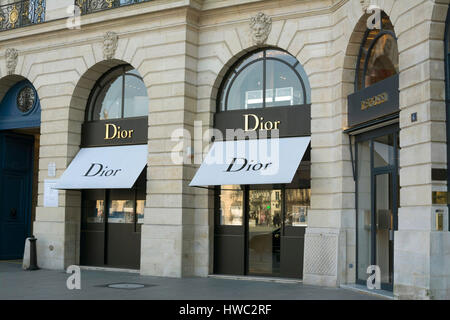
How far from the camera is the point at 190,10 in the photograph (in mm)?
16594

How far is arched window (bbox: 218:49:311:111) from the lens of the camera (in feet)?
52.3

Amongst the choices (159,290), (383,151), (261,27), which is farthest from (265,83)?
(159,290)

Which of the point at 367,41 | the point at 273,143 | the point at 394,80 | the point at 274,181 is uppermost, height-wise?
the point at 367,41

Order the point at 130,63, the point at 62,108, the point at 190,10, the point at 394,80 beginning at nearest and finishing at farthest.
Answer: the point at 394,80, the point at 190,10, the point at 130,63, the point at 62,108

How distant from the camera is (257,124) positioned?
16.2 meters

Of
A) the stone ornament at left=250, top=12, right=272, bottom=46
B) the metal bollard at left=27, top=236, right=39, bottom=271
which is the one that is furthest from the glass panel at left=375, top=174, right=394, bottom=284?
the metal bollard at left=27, top=236, right=39, bottom=271

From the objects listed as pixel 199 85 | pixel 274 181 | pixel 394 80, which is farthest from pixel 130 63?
pixel 394 80

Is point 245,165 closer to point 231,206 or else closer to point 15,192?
point 231,206

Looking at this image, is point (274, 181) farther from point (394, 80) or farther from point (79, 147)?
point (79, 147)

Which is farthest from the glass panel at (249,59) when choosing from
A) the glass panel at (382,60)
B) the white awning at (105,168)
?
the white awning at (105,168)

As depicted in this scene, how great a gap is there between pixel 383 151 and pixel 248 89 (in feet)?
15.5

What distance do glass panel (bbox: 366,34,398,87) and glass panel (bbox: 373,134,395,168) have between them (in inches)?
56.4

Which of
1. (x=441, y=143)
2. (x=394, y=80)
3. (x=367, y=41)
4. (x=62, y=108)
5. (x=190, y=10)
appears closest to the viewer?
(x=441, y=143)

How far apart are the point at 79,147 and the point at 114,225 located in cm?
280
